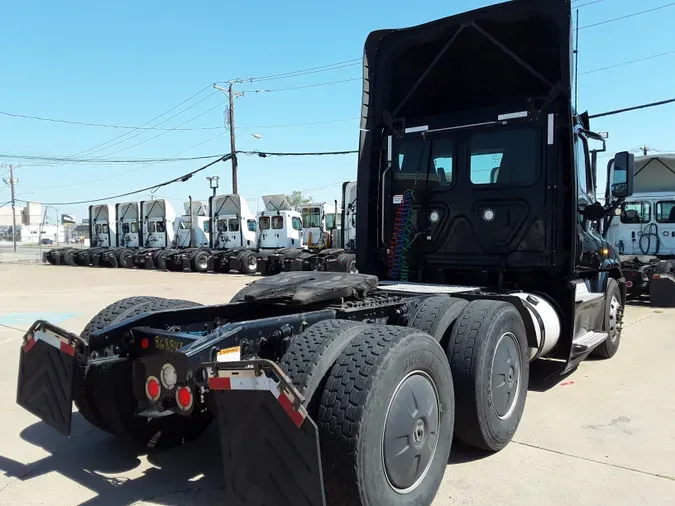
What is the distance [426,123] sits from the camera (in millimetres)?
6184

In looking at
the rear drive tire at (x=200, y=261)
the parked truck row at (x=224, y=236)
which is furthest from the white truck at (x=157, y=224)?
the rear drive tire at (x=200, y=261)

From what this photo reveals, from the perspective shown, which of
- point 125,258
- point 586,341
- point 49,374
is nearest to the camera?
point 49,374

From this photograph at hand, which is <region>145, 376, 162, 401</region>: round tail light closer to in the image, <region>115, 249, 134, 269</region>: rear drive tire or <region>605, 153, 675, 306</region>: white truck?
<region>605, 153, 675, 306</region>: white truck

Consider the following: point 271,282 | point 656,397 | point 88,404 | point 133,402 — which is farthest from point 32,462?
point 656,397

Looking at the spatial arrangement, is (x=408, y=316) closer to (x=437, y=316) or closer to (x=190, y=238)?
(x=437, y=316)

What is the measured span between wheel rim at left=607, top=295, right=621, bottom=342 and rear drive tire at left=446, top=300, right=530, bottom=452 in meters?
3.03

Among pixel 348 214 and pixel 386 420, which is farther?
pixel 348 214

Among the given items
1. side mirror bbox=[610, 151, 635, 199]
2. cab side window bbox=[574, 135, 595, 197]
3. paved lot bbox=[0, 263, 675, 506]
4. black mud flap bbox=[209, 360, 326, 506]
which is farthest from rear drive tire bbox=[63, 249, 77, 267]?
black mud flap bbox=[209, 360, 326, 506]

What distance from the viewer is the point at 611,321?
6902mm

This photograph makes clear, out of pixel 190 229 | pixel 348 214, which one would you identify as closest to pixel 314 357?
pixel 348 214

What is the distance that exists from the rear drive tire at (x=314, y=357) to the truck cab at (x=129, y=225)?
103ft

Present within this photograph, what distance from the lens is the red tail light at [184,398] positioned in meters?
2.81

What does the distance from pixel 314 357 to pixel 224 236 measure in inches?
991

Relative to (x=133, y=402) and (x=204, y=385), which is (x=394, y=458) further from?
(x=133, y=402)
